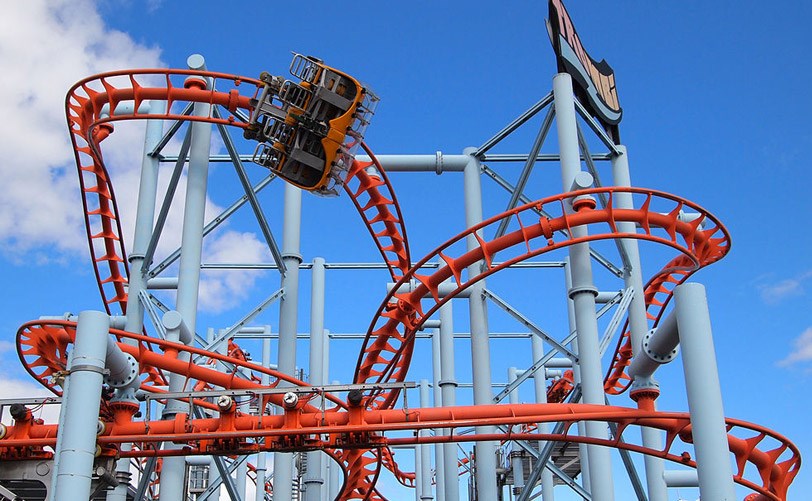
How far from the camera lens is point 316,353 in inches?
818

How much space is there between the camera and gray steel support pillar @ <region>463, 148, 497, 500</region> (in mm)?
16047

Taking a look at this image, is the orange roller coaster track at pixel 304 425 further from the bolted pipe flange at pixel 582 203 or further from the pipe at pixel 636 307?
the bolted pipe flange at pixel 582 203

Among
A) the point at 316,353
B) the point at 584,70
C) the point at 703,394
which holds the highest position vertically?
the point at 584,70

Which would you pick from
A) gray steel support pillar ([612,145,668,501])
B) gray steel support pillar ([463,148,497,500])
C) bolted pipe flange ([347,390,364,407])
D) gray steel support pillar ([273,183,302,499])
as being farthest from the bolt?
gray steel support pillar ([612,145,668,501])

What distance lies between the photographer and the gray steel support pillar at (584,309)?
1346 cm

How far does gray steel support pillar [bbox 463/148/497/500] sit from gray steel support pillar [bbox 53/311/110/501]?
755 centimetres

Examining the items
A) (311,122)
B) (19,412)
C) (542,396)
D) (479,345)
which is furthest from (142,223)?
(542,396)

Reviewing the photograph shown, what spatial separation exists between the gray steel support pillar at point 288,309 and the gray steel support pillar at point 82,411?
6.45 m

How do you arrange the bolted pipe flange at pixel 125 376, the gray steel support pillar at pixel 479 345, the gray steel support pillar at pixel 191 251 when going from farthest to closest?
the gray steel support pillar at pixel 479 345, the gray steel support pillar at pixel 191 251, the bolted pipe flange at pixel 125 376

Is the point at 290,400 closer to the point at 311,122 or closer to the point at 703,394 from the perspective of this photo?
the point at 311,122

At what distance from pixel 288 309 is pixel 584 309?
5.56 m

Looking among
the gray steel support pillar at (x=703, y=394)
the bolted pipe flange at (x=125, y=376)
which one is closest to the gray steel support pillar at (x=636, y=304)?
the gray steel support pillar at (x=703, y=394)

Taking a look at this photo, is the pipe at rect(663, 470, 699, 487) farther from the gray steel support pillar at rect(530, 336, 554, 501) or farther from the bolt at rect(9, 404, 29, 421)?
the bolt at rect(9, 404, 29, 421)

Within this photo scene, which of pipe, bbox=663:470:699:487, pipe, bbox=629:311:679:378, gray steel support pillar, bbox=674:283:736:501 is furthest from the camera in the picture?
pipe, bbox=663:470:699:487
